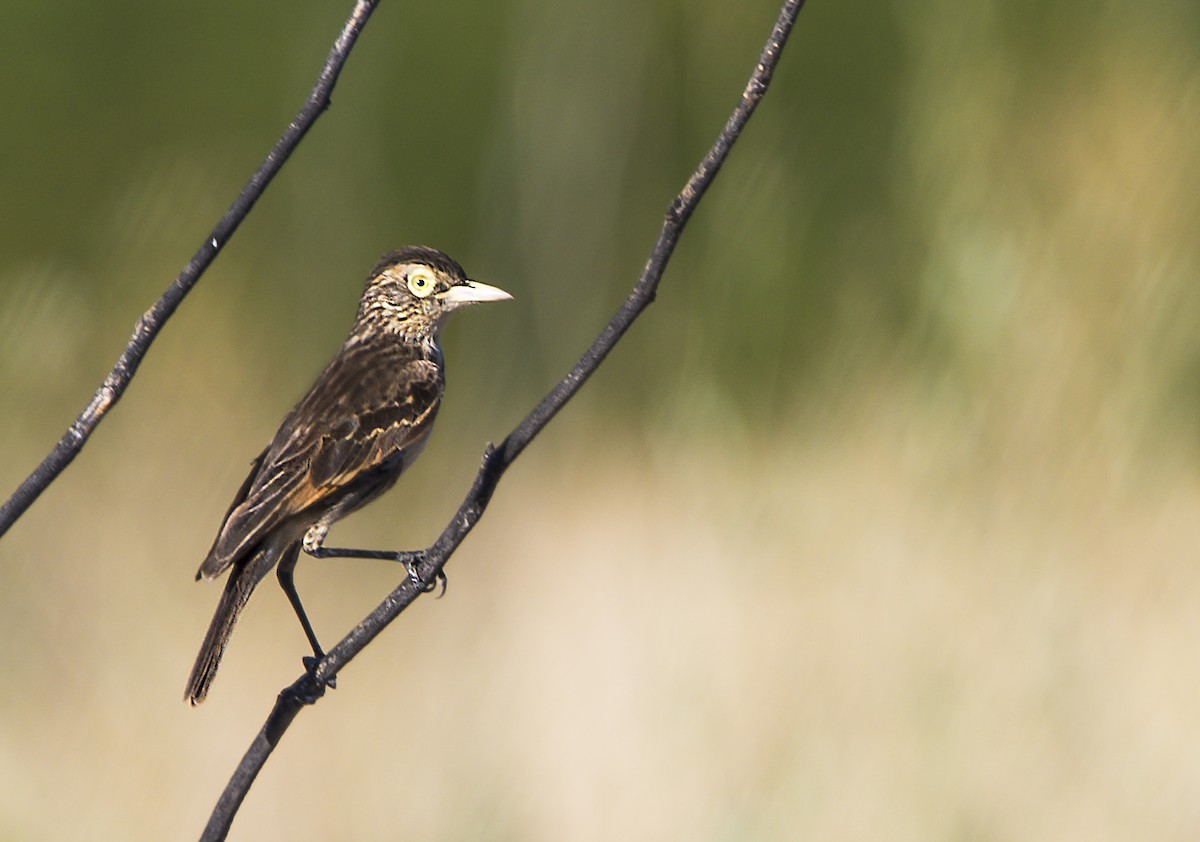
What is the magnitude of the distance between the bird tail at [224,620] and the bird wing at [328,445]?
10 cm

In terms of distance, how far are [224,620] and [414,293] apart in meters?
1.04

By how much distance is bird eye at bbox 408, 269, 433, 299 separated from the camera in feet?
10.6

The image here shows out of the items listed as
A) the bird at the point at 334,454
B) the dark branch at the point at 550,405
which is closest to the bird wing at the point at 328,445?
the bird at the point at 334,454

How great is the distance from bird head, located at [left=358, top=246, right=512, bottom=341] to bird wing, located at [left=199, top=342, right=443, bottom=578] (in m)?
0.26

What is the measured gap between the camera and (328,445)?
2.68 meters

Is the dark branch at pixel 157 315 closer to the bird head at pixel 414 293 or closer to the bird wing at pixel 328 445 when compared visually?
the bird wing at pixel 328 445

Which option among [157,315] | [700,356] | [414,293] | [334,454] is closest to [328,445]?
[334,454]

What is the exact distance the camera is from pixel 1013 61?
20.0 ft

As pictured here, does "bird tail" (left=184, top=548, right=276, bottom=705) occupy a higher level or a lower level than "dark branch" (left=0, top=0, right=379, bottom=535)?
lower

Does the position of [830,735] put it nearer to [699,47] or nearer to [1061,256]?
[1061,256]

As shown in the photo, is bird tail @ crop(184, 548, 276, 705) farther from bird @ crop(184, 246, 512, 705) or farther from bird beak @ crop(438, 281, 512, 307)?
bird beak @ crop(438, 281, 512, 307)

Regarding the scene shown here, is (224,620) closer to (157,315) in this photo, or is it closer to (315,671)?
(315,671)

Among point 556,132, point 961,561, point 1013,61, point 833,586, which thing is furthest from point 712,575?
Result: point 1013,61

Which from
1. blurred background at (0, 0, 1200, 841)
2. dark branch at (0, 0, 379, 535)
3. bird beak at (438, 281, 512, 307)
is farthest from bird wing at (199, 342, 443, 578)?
blurred background at (0, 0, 1200, 841)
